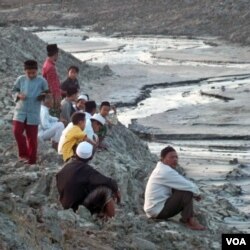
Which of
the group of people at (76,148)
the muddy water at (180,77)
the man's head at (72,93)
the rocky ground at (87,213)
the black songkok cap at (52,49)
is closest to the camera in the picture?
the rocky ground at (87,213)

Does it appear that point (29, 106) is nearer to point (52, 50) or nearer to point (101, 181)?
point (52, 50)

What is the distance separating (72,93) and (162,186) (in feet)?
10.5

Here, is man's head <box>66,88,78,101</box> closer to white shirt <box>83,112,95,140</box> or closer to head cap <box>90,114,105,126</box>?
head cap <box>90,114,105,126</box>

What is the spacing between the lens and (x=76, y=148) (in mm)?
10812

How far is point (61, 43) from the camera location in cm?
4744

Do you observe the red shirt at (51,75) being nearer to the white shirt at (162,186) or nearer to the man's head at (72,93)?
the man's head at (72,93)

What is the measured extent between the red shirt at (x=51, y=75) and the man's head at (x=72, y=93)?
602 mm

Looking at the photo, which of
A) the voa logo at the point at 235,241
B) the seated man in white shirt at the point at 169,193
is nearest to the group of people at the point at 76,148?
the seated man in white shirt at the point at 169,193

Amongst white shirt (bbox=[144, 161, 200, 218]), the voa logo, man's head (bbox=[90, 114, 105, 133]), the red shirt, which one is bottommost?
the voa logo

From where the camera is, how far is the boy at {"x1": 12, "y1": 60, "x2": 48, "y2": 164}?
1142 centimetres

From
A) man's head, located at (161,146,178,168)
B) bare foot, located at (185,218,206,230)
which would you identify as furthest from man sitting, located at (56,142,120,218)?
bare foot, located at (185,218,206,230)

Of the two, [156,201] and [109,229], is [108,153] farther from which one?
[109,229]

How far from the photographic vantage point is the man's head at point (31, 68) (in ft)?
36.7

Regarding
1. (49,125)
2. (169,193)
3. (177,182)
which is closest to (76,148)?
(169,193)
